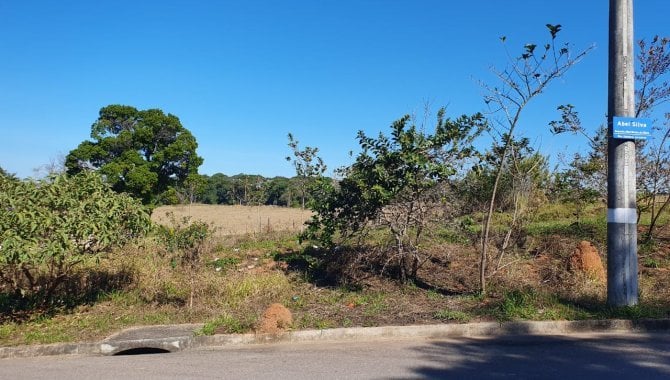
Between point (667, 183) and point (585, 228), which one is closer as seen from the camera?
point (667, 183)

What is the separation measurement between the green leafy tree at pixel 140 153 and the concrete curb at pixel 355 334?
21.2m

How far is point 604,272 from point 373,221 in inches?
159

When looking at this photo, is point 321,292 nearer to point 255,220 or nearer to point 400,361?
point 400,361

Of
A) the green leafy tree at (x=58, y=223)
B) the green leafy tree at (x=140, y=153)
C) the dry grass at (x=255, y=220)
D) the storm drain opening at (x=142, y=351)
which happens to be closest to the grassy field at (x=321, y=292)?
the green leafy tree at (x=58, y=223)

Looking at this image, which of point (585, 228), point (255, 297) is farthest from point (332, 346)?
point (585, 228)

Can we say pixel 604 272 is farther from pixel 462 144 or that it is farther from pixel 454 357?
pixel 454 357

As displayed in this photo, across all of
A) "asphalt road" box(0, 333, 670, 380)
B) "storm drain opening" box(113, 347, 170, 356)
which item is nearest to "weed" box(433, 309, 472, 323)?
"asphalt road" box(0, 333, 670, 380)

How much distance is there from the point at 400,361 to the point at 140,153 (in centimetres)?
2545

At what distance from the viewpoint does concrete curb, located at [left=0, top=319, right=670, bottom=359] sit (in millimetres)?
6602

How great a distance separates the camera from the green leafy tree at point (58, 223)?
22.4 ft

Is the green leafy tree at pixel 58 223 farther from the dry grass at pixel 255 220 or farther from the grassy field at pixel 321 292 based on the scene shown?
the dry grass at pixel 255 220

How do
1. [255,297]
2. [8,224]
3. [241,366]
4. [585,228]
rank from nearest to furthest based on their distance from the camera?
[241,366] < [8,224] < [255,297] < [585,228]

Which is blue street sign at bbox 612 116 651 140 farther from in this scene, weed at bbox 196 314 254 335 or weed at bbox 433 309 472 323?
weed at bbox 196 314 254 335

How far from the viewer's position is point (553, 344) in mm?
6262
